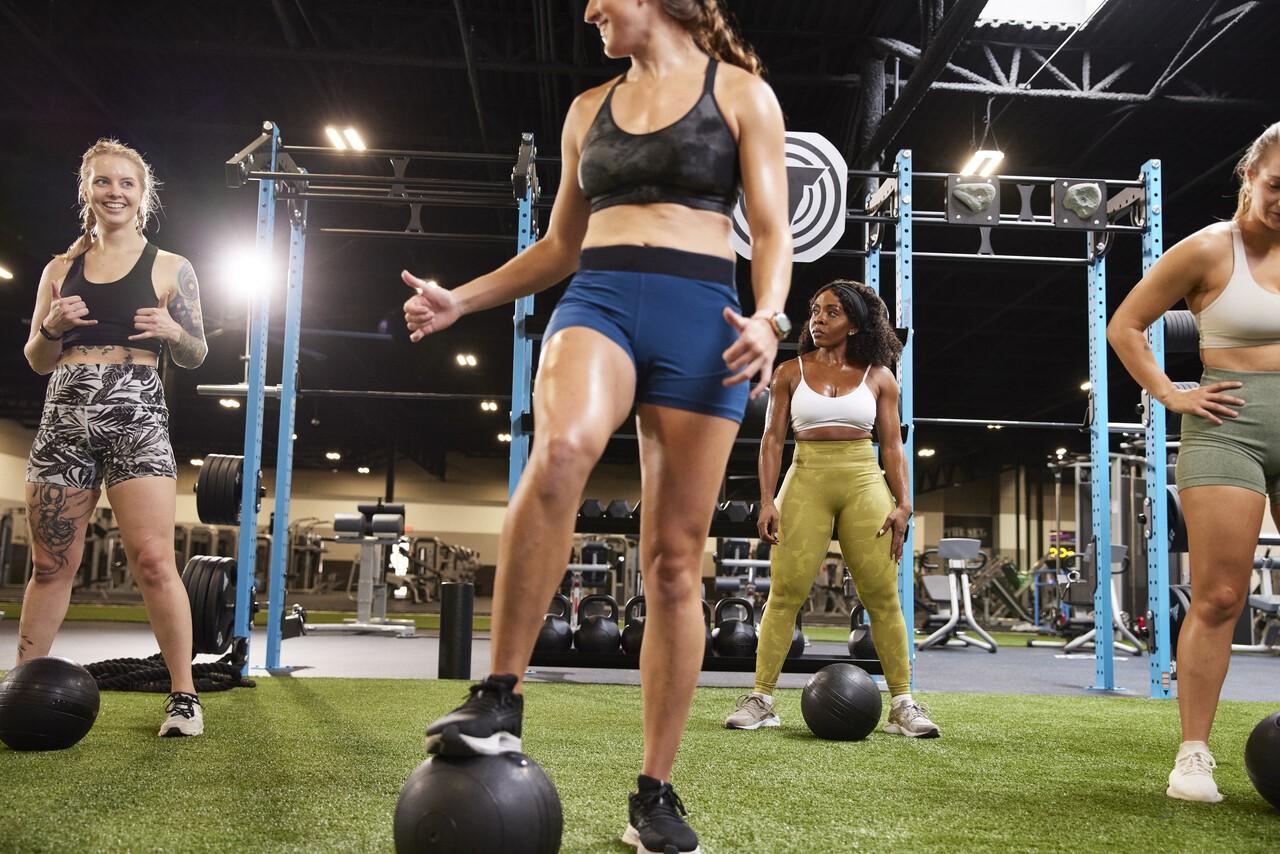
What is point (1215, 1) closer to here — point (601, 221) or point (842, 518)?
point (842, 518)

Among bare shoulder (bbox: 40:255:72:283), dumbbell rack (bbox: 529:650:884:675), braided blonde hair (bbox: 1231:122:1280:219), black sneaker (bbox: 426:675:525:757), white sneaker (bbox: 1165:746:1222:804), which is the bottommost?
dumbbell rack (bbox: 529:650:884:675)

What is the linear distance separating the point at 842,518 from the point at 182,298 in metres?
2.09

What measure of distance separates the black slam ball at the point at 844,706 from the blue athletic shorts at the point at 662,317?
1739 mm

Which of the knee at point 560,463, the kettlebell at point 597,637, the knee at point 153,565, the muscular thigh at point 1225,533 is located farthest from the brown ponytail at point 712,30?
the kettlebell at point 597,637

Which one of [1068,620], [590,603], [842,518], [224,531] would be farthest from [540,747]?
[224,531]

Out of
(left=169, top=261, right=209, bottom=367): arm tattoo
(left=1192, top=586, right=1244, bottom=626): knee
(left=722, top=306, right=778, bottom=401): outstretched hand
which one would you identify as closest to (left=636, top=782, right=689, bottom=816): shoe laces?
(left=722, top=306, right=778, bottom=401): outstretched hand

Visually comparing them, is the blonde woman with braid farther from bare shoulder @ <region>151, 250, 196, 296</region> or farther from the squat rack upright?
the squat rack upright

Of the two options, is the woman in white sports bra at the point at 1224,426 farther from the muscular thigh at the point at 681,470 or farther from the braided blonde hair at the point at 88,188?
the braided blonde hair at the point at 88,188

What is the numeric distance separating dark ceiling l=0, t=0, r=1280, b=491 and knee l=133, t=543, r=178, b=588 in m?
2.60

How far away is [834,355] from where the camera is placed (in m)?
3.46

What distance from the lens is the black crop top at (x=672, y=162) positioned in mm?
1558

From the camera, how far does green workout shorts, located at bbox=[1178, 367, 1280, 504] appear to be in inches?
83.8

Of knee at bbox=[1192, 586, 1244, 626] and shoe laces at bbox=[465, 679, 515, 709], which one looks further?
knee at bbox=[1192, 586, 1244, 626]

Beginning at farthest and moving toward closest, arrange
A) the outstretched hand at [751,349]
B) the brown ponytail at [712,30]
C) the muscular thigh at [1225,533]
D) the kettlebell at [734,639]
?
the kettlebell at [734,639] → the muscular thigh at [1225,533] → the brown ponytail at [712,30] → the outstretched hand at [751,349]
